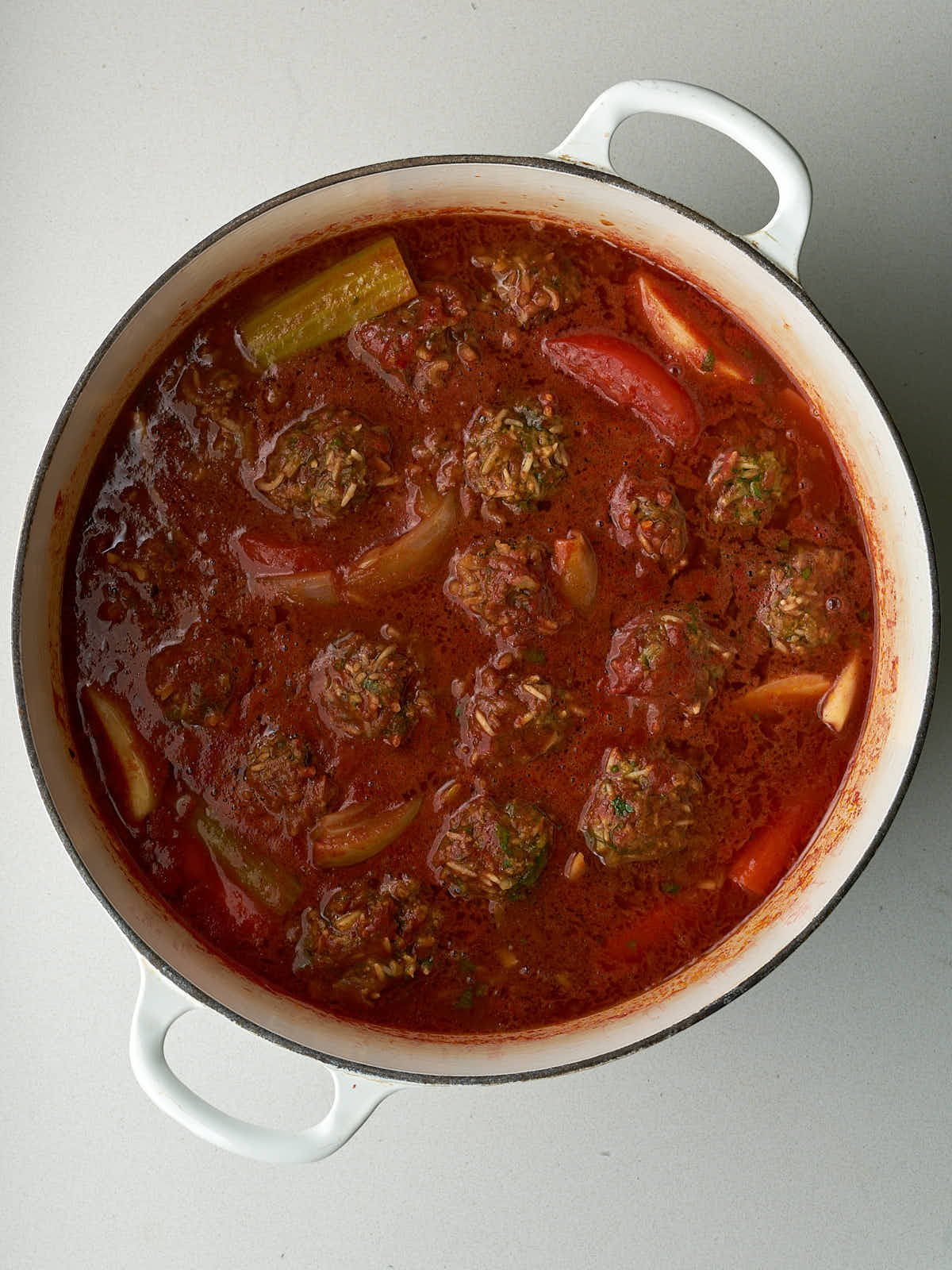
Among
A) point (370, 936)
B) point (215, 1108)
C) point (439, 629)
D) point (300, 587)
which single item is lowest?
point (215, 1108)

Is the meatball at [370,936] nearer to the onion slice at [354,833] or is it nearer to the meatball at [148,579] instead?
the onion slice at [354,833]

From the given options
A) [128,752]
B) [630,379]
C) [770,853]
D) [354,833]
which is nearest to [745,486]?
[630,379]

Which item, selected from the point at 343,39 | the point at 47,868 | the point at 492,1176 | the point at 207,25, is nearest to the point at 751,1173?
the point at 492,1176

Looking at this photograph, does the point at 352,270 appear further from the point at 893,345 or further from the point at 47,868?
the point at 47,868

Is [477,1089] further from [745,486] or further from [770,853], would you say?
[745,486]

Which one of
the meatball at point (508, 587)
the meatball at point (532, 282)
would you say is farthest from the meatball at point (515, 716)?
the meatball at point (532, 282)
